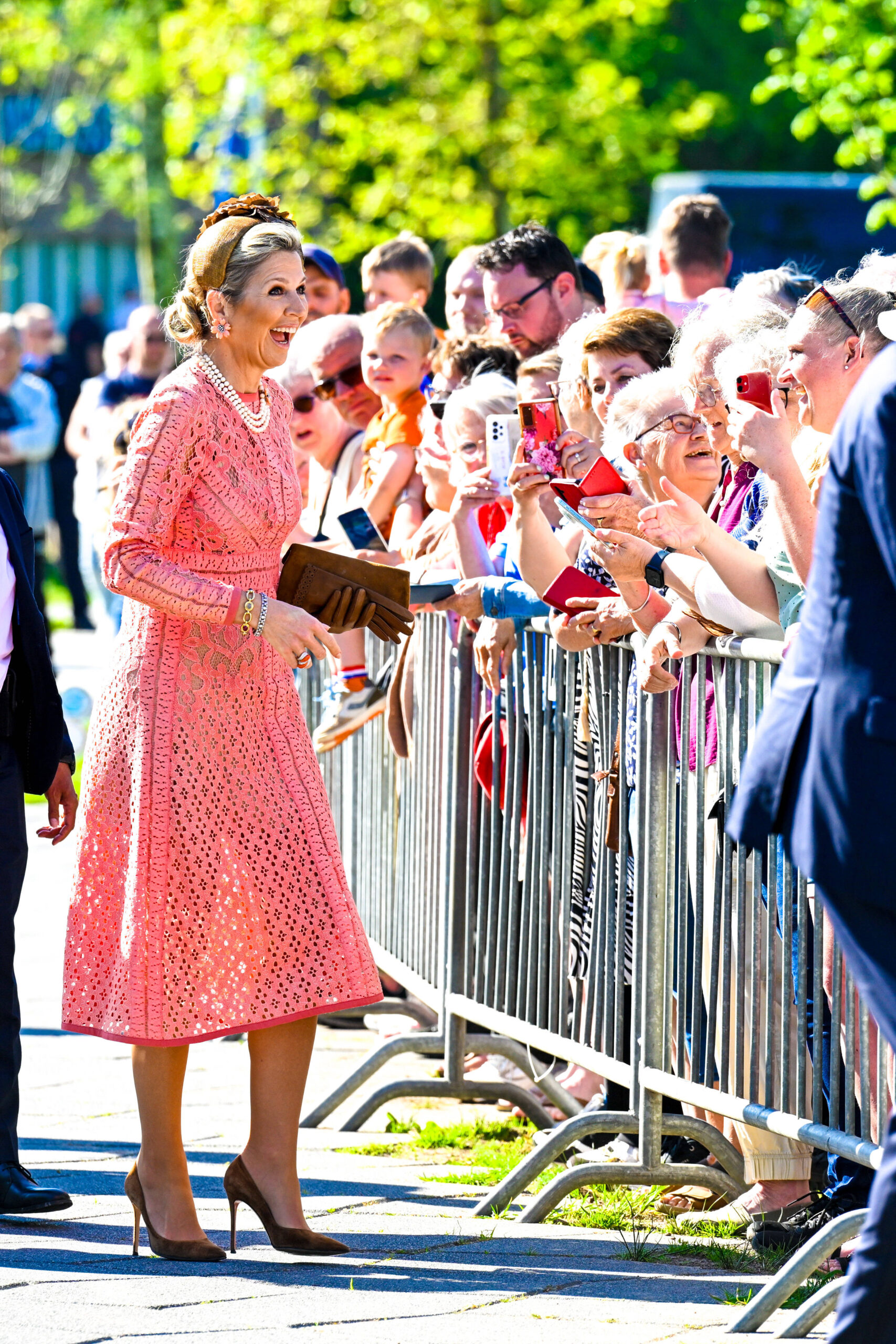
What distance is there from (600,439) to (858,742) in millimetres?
2767

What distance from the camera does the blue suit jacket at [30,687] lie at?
530 centimetres

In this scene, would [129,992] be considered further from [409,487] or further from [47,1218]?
[409,487]

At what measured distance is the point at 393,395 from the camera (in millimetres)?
7223

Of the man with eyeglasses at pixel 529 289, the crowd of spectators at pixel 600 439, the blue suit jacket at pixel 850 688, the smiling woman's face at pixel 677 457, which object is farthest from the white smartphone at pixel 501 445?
the blue suit jacket at pixel 850 688

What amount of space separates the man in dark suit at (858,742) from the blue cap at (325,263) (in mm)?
5810

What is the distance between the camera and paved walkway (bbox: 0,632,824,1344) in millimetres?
4125

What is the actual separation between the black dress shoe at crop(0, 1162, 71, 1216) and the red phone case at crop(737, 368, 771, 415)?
2.42 meters

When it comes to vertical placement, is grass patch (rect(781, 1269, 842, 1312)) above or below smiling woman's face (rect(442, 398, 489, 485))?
below

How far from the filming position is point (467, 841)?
6047 millimetres

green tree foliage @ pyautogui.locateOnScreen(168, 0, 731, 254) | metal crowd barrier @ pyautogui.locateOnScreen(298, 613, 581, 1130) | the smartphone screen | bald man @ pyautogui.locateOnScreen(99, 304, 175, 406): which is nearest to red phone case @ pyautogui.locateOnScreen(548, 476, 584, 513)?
the smartphone screen

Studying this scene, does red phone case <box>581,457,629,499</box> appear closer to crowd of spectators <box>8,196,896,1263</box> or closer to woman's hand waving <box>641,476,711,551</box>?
crowd of spectators <box>8,196,896,1263</box>

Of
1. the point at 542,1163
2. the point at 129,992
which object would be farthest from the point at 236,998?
the point at 542,1163

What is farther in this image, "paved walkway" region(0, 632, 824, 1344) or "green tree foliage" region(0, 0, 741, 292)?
"green tree foliage" region(0, 0, 741, 292)

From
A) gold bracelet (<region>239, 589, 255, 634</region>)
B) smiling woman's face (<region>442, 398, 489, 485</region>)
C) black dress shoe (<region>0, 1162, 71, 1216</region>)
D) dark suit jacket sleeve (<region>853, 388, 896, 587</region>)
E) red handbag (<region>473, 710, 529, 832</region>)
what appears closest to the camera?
dark suit jacket sleeve (<region>853, 388, 896, 587</region>)
